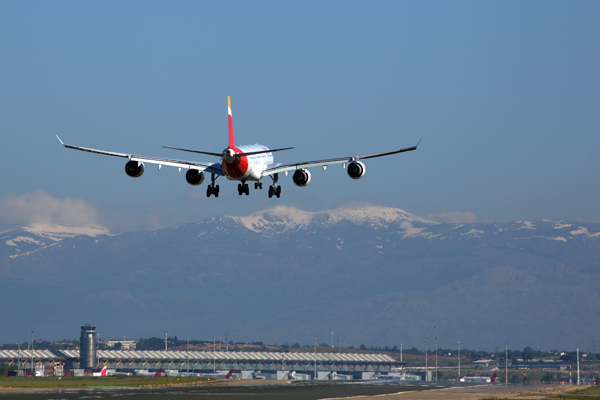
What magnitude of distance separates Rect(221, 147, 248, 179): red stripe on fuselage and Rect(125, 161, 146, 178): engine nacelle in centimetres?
987

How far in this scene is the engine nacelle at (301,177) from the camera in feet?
317

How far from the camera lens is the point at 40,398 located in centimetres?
12225

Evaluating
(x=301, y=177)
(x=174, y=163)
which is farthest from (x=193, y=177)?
(x=301, y=177)

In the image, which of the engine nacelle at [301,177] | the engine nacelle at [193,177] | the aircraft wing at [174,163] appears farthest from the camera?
the engine nacelle at [301,177]

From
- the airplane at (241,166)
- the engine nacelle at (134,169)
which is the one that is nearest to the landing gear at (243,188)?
the airplane at (241,166)

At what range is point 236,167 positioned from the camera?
93125mm

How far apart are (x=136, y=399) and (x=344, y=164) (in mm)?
53581

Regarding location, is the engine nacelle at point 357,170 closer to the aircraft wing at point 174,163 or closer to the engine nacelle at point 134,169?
the aircraft wing at point 174,163

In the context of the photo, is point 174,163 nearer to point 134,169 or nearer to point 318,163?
point 134,169

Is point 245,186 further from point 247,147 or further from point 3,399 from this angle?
point 3,399

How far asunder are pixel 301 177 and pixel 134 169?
20728 millimetres

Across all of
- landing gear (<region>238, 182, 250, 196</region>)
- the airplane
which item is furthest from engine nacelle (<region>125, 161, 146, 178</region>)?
landing gear (<region>238, 182, 250, 196</region>)

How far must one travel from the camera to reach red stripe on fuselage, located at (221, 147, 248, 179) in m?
92.8

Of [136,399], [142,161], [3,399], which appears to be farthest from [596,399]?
[3,399]
